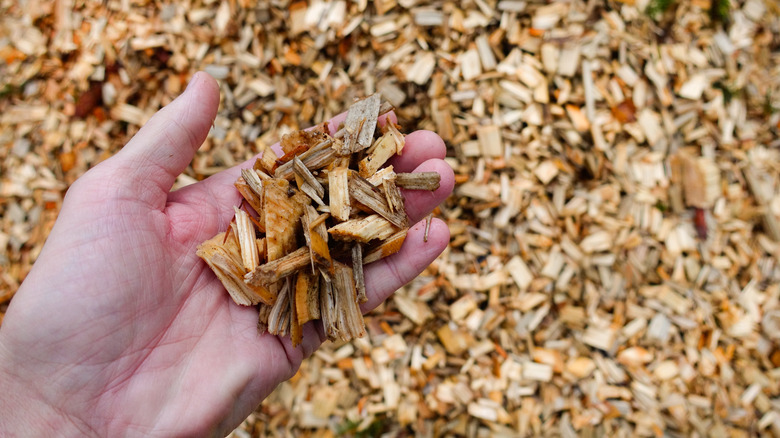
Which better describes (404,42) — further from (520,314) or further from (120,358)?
(120,358)

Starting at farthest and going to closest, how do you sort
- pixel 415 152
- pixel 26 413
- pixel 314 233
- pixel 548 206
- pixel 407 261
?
pixel 548 206 → pixel 415 152 → pixel 407 261 → pixel 314 233 → pixel 26 413

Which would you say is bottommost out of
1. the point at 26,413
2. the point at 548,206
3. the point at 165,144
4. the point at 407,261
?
the point at 548,206

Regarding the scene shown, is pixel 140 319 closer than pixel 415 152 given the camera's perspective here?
Yes

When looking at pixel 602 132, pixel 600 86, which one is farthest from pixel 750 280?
pixel 600 86

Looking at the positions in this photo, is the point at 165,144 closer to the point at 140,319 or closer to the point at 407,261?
the point at 140,319

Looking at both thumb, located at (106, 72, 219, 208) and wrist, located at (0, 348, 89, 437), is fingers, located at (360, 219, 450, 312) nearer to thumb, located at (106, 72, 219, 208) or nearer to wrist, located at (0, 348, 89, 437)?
thumb, located at (106, 72, 219, 208)

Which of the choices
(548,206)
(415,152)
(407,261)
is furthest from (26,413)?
(548,206)

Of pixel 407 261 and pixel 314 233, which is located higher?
pixel 314 233

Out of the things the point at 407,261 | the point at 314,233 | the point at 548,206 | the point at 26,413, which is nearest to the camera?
the point at 26,413
